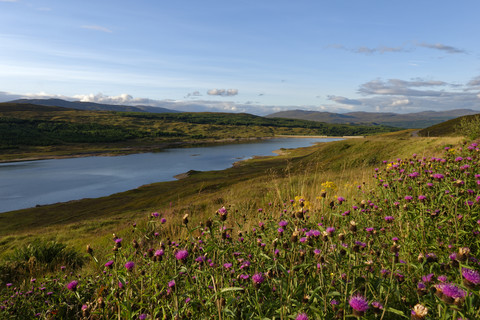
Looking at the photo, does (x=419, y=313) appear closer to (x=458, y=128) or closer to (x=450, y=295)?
(x=450, y=295)

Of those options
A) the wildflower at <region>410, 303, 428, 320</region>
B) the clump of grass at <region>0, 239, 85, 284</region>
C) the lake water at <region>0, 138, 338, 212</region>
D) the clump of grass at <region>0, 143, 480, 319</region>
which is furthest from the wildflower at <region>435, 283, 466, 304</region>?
the lake water at <region>0, 138, 338, 212</region>

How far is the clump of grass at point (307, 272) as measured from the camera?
2051 mm

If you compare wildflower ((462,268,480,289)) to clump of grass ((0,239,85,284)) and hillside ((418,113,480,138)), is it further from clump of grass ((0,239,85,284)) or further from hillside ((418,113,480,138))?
hillside ((418,113,480,138))

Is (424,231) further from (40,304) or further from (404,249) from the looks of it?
(40,304)

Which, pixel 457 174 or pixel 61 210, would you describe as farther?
pixel 61 210

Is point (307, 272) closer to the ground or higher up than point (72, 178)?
higher up

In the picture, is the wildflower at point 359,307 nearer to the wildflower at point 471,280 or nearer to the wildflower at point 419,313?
the wildflower at point 419,313

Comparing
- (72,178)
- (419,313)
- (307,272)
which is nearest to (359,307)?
(419,313)

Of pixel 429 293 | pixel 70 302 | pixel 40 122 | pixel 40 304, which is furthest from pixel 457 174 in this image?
pixel 40 122

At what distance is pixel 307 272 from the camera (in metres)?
2.58

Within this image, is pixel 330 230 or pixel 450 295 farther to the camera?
pixel 330 230

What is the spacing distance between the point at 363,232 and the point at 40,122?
228 meters

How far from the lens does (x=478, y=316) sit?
179 centimetres

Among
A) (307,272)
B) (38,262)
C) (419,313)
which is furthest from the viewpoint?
(38,262)
